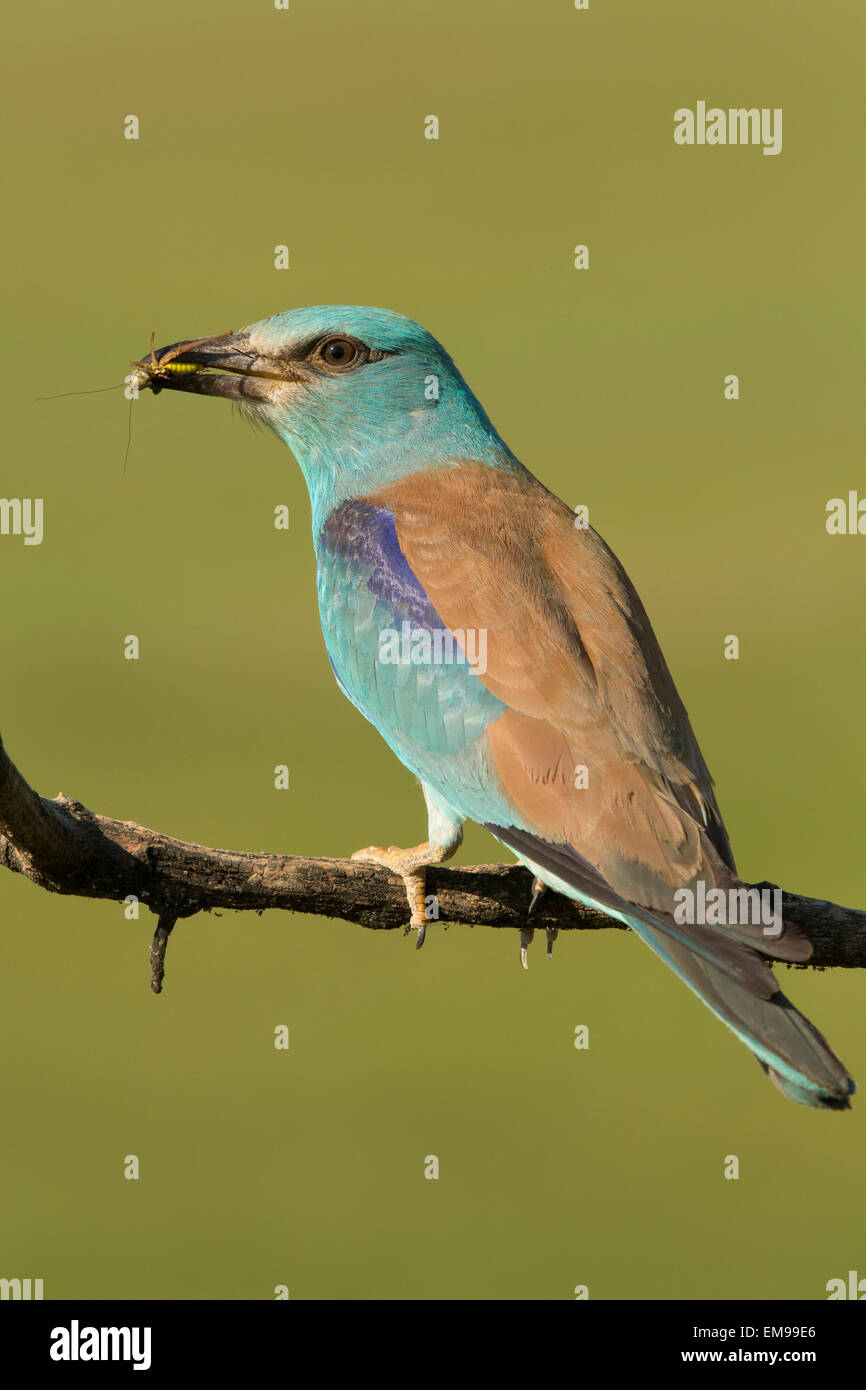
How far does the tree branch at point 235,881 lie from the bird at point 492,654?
0.28 ft

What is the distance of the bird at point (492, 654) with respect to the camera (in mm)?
3609

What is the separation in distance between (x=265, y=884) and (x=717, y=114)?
2933 centimetres

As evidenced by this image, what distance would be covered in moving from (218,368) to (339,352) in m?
0.40

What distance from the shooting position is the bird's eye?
5062 mm

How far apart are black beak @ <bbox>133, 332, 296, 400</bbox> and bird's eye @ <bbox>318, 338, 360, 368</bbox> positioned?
13 cm

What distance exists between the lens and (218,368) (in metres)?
5.13

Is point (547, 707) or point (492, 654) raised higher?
point (492, 654)

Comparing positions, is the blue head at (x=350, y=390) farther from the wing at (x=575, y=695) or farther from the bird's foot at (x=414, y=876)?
the bird's foot at (x=414, y=876)

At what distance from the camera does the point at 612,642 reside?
4.12 meters

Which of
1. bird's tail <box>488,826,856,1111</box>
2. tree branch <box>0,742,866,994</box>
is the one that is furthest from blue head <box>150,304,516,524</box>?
bird's tail <box>488,826,856,1111</box>

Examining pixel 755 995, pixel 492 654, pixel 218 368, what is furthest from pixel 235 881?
pixel 218 368

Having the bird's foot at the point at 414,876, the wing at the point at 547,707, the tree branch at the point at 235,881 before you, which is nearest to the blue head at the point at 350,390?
the wing at the point at 547,707

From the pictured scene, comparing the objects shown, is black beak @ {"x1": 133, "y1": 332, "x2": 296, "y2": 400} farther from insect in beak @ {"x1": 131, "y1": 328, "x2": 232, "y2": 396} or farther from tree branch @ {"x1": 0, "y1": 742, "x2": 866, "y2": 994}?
tree branch @ {"x1": 0, "y1": 742, "x2": 866, "y2": 994}

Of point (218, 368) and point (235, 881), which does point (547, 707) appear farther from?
point (218, 368)
